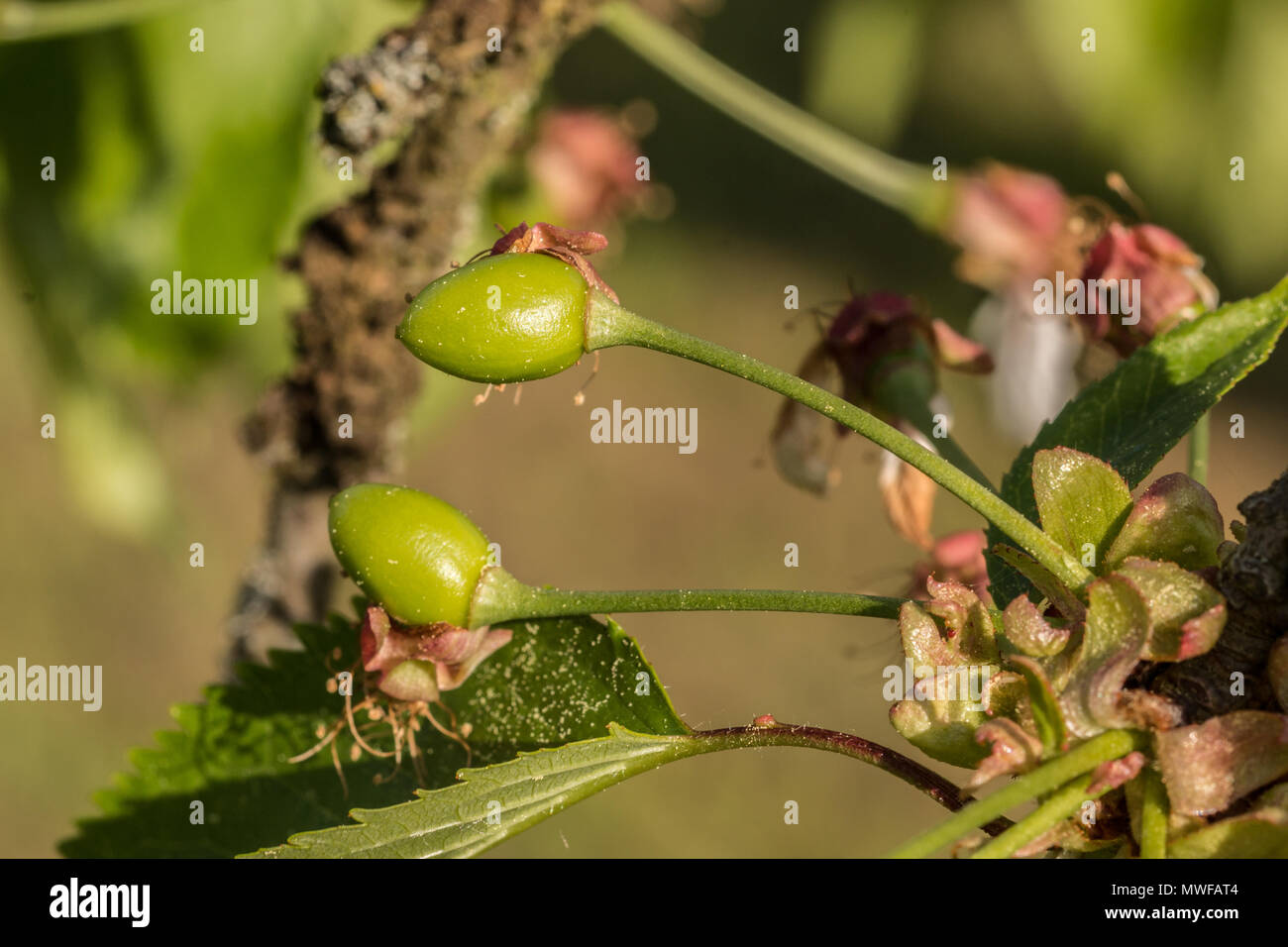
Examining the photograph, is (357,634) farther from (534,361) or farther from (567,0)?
(567,0)

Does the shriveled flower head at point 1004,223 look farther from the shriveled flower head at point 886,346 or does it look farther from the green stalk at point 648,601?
the green stalk at point 648,601

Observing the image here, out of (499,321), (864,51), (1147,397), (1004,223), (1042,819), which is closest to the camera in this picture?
(1042,819)

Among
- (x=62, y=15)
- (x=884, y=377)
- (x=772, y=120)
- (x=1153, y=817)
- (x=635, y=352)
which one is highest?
(x=635, y=352)

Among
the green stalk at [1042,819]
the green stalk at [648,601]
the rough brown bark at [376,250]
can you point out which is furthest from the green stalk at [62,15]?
the green stalk at [1042,819]

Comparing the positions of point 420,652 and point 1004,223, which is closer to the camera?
point 420,652

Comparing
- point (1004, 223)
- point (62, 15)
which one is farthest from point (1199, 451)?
point (62, 15)

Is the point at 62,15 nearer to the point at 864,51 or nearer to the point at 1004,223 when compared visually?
the point at 1004,223

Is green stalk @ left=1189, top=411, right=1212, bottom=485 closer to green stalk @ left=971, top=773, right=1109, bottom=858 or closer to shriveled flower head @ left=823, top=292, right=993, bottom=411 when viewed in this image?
shriveled flower head @ left=823, top=292, right=993, bottom=411
